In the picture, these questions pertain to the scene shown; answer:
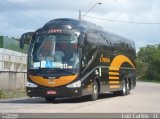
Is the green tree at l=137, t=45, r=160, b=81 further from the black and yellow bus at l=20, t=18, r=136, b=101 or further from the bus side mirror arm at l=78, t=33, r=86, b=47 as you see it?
the bus side mirror arm at l=78, t=33, r=86, b=47

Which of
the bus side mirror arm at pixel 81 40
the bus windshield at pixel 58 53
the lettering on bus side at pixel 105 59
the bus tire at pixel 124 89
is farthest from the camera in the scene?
the bus tire at pixel 124 89

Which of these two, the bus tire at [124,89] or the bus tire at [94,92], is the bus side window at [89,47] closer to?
the bus tire at [94,92]

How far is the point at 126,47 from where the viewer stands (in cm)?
3347

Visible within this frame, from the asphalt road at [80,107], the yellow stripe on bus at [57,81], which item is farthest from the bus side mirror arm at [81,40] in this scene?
the asphalt road at [80,107]

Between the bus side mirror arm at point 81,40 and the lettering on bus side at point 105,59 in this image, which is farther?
the lettering on bus side at point 105,59

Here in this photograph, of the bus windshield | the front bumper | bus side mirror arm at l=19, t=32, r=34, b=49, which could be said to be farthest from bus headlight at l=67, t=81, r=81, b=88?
bus side mirror arm at l=19, t=32, r=34, b=49

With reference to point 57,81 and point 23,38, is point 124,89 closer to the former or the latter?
point 57,81

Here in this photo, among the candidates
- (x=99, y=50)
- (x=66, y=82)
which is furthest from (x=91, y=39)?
(x=66, y=82)

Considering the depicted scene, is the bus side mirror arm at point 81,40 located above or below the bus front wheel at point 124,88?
above

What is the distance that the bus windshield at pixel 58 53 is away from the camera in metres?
23.7

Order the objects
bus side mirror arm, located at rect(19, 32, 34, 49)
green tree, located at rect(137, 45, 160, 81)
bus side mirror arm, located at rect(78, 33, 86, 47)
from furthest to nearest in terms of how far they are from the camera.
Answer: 1. green tree, located at rect(137, 45, 160, 81)
2. bus side mirror arm, located at rect(19, 32, 34, 49)
3. bus side mirror arm, located at rect(78, 33, 86, 47)

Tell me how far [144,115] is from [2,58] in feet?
66.8

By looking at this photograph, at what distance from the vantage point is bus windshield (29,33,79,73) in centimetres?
2366

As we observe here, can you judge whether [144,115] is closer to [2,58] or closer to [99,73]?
[99,73]
